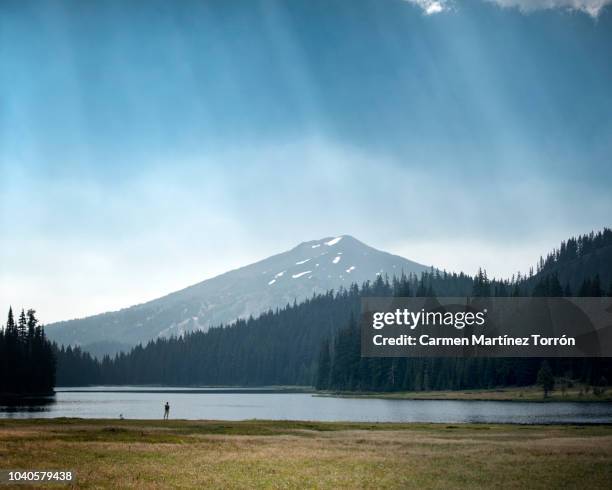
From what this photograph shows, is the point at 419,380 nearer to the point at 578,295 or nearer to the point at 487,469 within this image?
the point at 578,295

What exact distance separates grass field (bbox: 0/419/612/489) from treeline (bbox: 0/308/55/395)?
359 ft

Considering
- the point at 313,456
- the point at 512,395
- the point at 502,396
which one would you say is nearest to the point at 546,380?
the point at 512,395

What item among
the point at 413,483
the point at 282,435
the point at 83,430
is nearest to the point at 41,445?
the point at 83,430

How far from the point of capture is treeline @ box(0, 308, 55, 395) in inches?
6688

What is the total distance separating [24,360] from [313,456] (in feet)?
→ 494

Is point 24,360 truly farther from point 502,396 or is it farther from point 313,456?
point 313,456

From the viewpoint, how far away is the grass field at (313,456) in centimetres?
3600

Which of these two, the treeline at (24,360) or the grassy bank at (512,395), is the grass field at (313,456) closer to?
the grassy bank at (512,395)

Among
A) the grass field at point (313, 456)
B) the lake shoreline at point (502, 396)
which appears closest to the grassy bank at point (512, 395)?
the lake shoreline at point (502, 396)

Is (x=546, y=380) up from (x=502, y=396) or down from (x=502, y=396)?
up

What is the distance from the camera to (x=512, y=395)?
15750cm

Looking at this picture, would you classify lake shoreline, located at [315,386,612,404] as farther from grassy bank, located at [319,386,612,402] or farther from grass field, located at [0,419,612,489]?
grass field, located at [0,419,612,489]

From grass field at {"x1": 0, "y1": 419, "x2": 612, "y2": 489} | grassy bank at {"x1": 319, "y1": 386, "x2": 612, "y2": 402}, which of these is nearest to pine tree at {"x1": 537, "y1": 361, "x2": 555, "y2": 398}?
grassy bank at {"x1": 319, "y1": 386, "x2": 612, "y2": 402}

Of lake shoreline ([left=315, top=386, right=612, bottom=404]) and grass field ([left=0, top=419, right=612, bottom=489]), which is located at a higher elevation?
grass field ([left=0, top=419, right=612, bottom=489])
